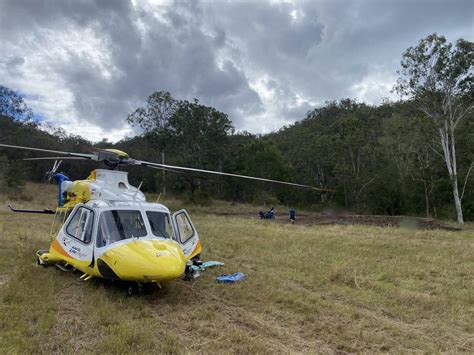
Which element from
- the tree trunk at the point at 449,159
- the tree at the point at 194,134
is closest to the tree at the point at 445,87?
the tree trunk at the point at 449,159

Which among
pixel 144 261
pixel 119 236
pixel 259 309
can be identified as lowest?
pixel 259 309

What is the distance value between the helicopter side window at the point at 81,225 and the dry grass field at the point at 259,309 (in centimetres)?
88

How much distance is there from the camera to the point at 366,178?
36.3 metres

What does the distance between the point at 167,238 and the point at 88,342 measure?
2574 millimetres

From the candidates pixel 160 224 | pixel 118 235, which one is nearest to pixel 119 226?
pixel 118 235

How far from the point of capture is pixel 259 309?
20.7ft

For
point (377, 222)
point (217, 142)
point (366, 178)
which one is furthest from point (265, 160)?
point (377, 222)

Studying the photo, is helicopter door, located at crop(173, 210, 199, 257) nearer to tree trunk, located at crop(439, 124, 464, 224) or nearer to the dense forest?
the dense forest

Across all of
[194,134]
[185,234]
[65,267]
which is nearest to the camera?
[65,267]

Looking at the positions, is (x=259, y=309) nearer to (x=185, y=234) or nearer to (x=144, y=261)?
(x=144, y=261)

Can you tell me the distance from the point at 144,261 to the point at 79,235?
2.13m

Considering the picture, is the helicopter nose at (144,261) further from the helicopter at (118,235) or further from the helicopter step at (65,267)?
the helicopter step at (65,267)

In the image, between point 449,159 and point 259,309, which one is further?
point 449,159

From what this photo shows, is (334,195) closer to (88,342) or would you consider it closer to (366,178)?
(366,178)
